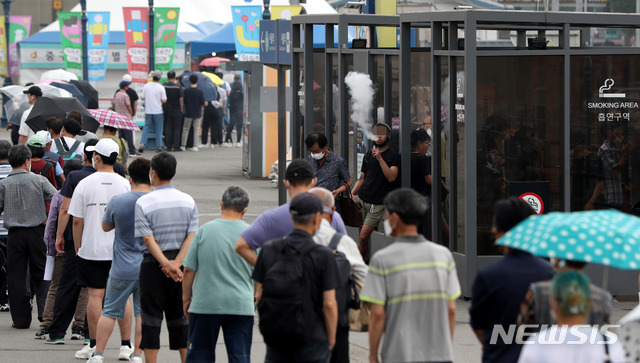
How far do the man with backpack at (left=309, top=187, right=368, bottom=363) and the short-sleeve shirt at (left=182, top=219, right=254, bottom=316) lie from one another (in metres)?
0.71

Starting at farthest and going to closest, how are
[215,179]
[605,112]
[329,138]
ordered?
1. [215,179]
2. [329,138]
3. [605,112]

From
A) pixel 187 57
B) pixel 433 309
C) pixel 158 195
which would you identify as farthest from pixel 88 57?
pixel 433 309

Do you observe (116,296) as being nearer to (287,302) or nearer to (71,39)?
(287,302)

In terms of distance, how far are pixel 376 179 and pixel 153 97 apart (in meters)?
15.1

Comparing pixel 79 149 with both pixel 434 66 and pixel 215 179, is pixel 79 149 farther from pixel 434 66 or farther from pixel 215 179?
pixel 215 179

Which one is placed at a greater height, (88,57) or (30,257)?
(88,57)

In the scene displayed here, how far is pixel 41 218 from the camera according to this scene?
9664 mm

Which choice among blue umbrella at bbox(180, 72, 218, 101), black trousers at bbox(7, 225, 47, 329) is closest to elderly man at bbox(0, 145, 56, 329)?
black trousers at bbox(7, 225, 47, 329)

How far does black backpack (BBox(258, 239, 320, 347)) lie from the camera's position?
5480mm

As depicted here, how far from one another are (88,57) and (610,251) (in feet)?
90.1

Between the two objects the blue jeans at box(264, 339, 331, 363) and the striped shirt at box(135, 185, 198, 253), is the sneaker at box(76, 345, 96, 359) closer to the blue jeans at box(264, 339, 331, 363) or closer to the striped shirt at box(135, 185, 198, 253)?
the striped shirt at box(135, 185, 198, 253)

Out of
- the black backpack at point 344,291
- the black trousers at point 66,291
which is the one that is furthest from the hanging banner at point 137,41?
the black backpack at point 344,291

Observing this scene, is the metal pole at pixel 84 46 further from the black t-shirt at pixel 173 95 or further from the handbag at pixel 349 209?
the handbag at pixel 349 209

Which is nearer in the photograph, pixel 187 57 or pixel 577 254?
pixel 577 254
